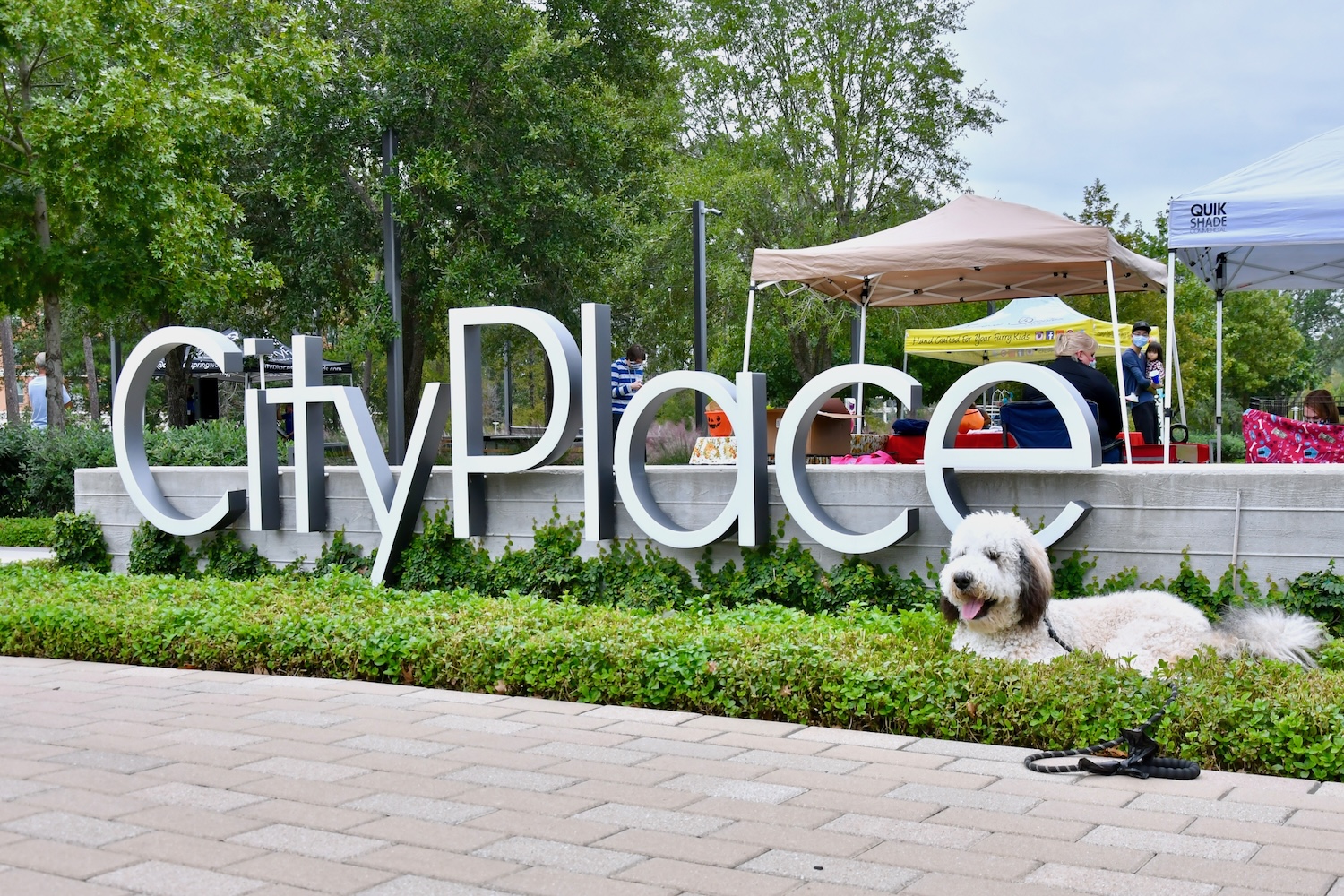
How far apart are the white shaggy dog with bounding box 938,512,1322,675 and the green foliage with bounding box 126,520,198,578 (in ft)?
23.5

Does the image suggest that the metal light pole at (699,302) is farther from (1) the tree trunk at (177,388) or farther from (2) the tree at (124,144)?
(1) the tree trunk at (177,388)

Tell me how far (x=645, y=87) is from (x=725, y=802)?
23.1m

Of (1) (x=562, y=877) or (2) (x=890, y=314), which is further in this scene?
(2) (x=890, y=314)

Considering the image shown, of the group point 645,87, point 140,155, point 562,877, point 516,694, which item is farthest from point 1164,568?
point 645,87

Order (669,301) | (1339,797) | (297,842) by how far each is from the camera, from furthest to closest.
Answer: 1. (669,301)
2. (1339,797)
3. (297,842)

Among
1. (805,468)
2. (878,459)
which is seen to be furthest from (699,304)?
(805,468)

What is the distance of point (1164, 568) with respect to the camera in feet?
22.9

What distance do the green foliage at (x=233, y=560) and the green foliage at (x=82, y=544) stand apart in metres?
1.26

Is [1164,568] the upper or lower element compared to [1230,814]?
upper

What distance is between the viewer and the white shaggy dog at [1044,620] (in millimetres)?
5316

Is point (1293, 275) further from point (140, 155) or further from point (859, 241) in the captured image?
point (140, 155)

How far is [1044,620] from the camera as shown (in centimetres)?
554

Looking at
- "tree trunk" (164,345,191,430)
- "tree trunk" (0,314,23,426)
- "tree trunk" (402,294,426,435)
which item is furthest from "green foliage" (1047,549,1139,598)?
"tree trunk" (0,314,23,426)

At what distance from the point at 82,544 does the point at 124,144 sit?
567 cm
